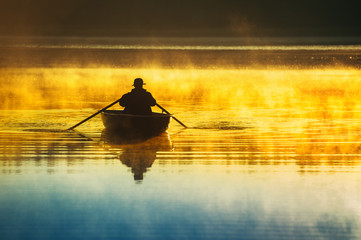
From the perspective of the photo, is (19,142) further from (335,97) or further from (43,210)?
(335,97)

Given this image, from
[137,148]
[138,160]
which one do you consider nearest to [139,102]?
[137,148]

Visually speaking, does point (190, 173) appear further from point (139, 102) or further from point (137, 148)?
point (139, 102)

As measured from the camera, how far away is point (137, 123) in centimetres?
1938

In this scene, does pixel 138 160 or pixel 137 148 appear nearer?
pixel 138 160

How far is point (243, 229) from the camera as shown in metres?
11.4

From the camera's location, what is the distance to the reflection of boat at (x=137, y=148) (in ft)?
51.5

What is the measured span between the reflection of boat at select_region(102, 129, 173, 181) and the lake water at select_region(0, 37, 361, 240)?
24 millimetres

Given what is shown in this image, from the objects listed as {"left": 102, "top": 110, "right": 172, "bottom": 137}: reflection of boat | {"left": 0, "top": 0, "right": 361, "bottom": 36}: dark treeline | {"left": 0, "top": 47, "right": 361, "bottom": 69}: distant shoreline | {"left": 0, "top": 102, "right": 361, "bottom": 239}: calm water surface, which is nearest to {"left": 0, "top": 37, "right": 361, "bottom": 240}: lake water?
{"left": 0, "top": 102, "right": 361, "bottom": 239}: calm water surface

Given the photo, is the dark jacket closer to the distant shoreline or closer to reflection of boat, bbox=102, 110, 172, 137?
reflection of boat, bbox=102, 110, 172, 137

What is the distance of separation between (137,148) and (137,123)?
146cm

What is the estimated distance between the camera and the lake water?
11.5m

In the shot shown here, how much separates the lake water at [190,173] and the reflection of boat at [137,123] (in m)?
0.29

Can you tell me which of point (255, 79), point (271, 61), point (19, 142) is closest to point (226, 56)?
point (271, 61)

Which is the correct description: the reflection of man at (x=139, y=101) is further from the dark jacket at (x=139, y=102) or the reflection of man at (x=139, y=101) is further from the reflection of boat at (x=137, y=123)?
the reflection of boat at (x=137, y=123)
